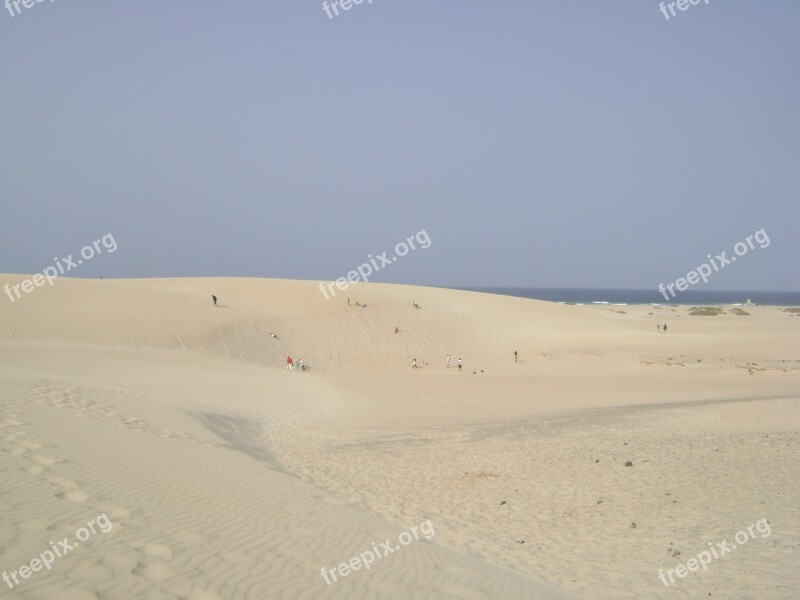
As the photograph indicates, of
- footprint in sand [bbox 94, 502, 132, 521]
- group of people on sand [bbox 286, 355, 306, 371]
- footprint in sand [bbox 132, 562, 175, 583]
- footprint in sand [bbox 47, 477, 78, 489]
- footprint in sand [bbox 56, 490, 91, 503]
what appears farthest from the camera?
group of people on sand [bbox 286, 355, 306, 371]

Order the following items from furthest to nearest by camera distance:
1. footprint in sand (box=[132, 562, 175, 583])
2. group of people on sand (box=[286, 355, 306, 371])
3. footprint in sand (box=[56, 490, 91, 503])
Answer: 1. group of people on sand (box=[286, 355, 306, 371])
2. footprint in sand (box=[56, 490, 91, 503])
3. footprint in sand (box=[132, 562, 175, 583])

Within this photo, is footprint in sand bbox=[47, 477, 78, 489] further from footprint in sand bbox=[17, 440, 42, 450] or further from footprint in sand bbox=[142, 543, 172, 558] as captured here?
footprint in sand bbox=[142, 543, 172, 558]

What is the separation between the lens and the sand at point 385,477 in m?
5.87

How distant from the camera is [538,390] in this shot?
2456 cm

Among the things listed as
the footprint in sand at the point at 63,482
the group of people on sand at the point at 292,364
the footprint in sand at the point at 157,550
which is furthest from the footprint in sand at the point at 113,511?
the group of people on sand at the point at 292,364

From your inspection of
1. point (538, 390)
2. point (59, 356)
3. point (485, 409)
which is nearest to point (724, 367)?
point (538, 390)

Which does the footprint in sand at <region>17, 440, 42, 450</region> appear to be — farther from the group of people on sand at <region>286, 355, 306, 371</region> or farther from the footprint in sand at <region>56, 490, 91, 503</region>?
the group of people on sand at <region>286, 355, 306, 371</region>

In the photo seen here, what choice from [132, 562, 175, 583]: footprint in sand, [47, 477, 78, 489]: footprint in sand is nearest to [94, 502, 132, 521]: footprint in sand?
[47, 477, 78, 489]: footprint in sand

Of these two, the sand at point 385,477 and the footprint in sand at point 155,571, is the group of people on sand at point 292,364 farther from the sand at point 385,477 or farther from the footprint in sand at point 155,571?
the footprint in sand at point 155,571

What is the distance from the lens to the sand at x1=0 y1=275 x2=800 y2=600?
5.87 metres

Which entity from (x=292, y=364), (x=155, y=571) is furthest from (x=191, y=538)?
(x=292, y=364)

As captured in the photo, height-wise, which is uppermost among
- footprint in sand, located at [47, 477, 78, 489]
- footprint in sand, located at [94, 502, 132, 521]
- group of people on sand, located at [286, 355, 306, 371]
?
footprint in sand, located at [47, 477, 78, 489]

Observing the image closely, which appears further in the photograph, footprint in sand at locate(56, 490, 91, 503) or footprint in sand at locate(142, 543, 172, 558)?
footprint in sand at locate(56, 490, 91, 503)

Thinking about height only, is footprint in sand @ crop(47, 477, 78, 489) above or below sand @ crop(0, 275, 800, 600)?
above
